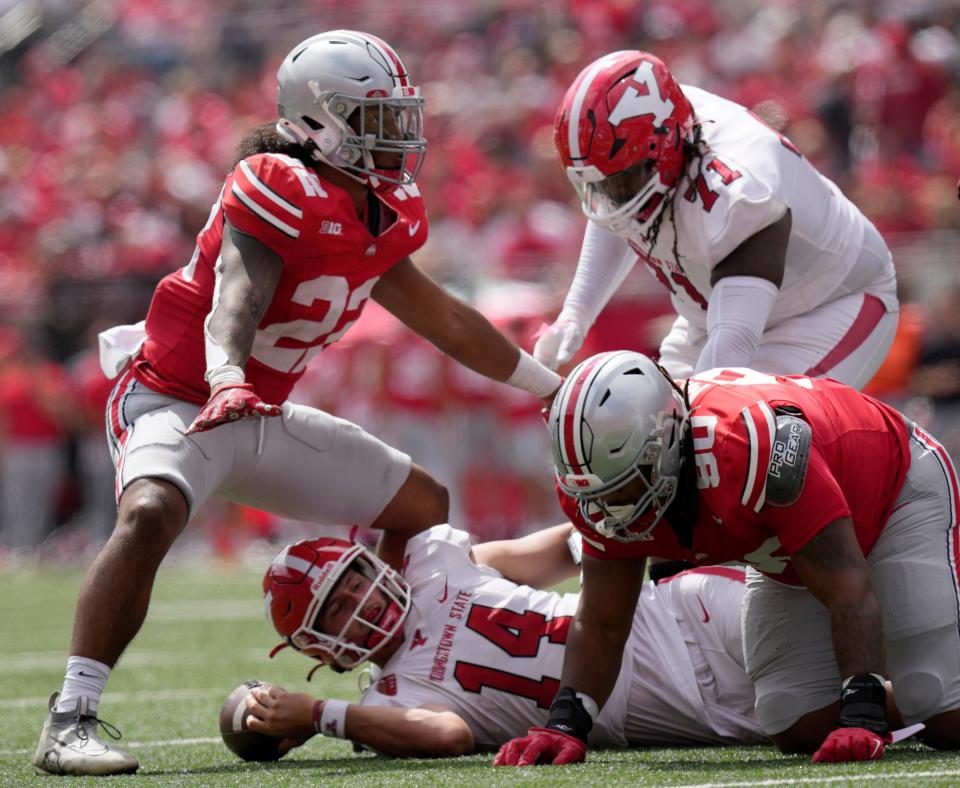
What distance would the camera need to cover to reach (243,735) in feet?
12.4

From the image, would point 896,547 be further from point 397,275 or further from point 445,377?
point 445,377

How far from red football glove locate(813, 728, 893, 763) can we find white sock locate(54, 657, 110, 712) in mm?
1697

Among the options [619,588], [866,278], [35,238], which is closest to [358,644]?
[619,588]

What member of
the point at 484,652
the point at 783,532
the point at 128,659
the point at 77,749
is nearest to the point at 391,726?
the point at 484,652

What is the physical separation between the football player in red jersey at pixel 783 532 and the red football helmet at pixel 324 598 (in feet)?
1.71

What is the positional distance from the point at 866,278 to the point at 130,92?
1166 centimetres

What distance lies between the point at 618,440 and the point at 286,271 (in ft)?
4.31

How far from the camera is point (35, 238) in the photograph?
526 inches

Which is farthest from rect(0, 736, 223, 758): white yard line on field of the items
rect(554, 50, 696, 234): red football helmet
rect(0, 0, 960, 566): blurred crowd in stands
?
rect(0, 0, 960, 566): blurred crowd in stands

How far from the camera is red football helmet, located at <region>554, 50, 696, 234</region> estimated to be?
13.8 ft

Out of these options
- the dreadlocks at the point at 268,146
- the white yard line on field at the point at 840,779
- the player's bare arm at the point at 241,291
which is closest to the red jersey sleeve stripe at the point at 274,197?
the player's bare arm at the point at 241,291

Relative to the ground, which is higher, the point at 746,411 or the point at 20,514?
the point at 746,411

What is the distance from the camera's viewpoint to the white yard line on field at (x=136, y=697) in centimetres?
517

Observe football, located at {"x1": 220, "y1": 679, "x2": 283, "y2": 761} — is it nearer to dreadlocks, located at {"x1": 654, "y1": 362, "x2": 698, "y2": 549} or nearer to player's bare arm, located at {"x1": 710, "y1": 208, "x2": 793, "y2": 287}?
dreadlocks, located at {"x1": 654, "y1": 362, "x2": 698, "y2": 549}
